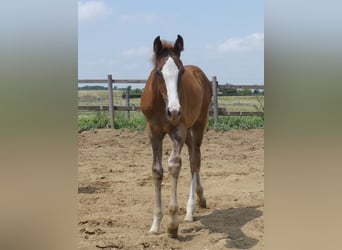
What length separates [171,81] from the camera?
136 inches

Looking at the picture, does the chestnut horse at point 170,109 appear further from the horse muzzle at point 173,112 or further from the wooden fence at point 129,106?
the wooden fence at point 129,106

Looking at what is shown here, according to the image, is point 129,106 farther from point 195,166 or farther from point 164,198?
point 195,166

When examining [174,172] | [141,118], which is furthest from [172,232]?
[141,118]

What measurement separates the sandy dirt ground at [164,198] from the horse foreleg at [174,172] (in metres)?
0.12

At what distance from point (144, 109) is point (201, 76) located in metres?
1.40

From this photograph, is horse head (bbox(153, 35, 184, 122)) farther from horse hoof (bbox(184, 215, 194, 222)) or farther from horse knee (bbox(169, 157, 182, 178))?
horse hoof (bbox(184, 215, 194, 222))

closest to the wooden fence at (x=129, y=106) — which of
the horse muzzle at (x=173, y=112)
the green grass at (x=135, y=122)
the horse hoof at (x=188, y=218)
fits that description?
the green grass at (x=135, y=122)

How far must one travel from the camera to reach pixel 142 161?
7969 mm

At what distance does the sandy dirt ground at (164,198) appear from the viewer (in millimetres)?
3658

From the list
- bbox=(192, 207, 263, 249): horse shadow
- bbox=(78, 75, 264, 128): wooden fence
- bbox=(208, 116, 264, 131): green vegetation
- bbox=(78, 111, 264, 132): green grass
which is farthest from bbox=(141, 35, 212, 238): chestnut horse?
bbox=(78, 75, 264, 128): wooden fence

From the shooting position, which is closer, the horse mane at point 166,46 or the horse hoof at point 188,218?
the horse mane at point 166,46

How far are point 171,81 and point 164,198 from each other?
2.28m
